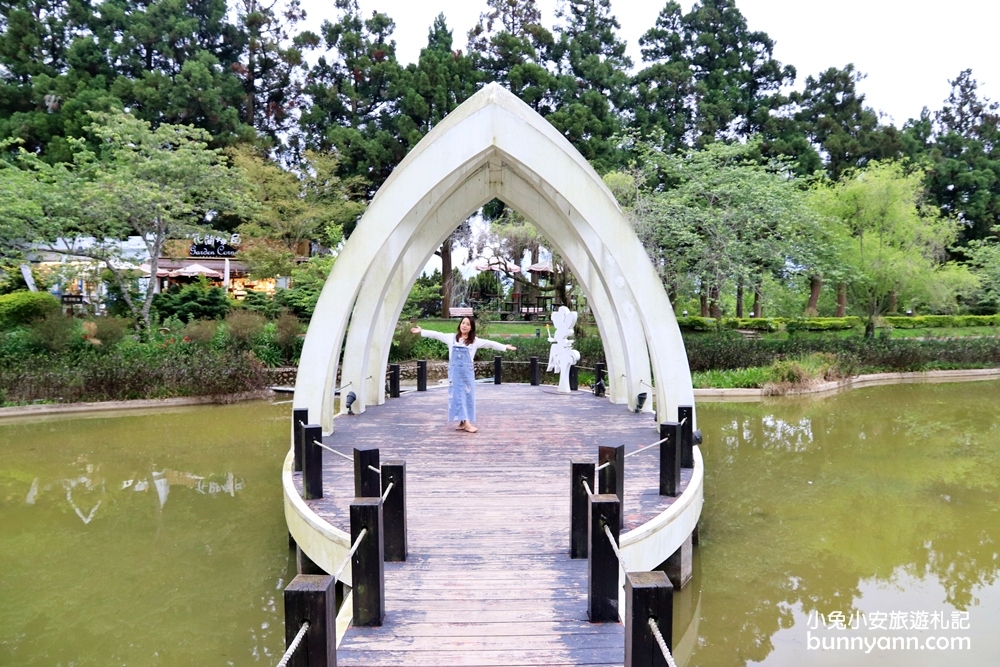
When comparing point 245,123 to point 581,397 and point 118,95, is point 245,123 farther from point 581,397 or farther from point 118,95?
point 581,397

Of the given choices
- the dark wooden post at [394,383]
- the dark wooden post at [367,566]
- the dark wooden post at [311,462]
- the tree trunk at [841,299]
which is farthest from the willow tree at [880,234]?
the dark wooden post at [367,566]

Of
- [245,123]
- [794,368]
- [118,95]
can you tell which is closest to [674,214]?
[794,368]

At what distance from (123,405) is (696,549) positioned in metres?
13.6

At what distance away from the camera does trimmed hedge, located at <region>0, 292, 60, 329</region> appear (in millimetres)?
18016

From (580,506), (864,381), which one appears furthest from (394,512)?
(864,381)

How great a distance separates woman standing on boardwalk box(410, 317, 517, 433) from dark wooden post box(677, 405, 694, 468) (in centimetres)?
279

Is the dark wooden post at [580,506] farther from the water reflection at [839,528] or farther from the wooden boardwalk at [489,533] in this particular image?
the water reflection at [839,528]

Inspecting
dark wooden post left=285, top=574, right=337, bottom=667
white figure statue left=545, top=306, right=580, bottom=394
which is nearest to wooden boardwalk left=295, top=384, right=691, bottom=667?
dark wooden post left=285, top=574, right=337, bottom=667

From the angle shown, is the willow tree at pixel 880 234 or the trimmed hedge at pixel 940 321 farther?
the trimmed hedge at pixel 940 321

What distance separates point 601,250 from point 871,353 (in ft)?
51.3

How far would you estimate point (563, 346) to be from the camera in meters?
12.9

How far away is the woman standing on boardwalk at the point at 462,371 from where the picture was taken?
8.63m

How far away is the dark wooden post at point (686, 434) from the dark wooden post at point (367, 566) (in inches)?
158

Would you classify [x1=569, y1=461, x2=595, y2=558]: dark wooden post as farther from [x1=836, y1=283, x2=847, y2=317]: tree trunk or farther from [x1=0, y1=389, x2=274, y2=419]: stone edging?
Result: [x1=836, y1=283, x2=847, y2=317]: tree trunk
